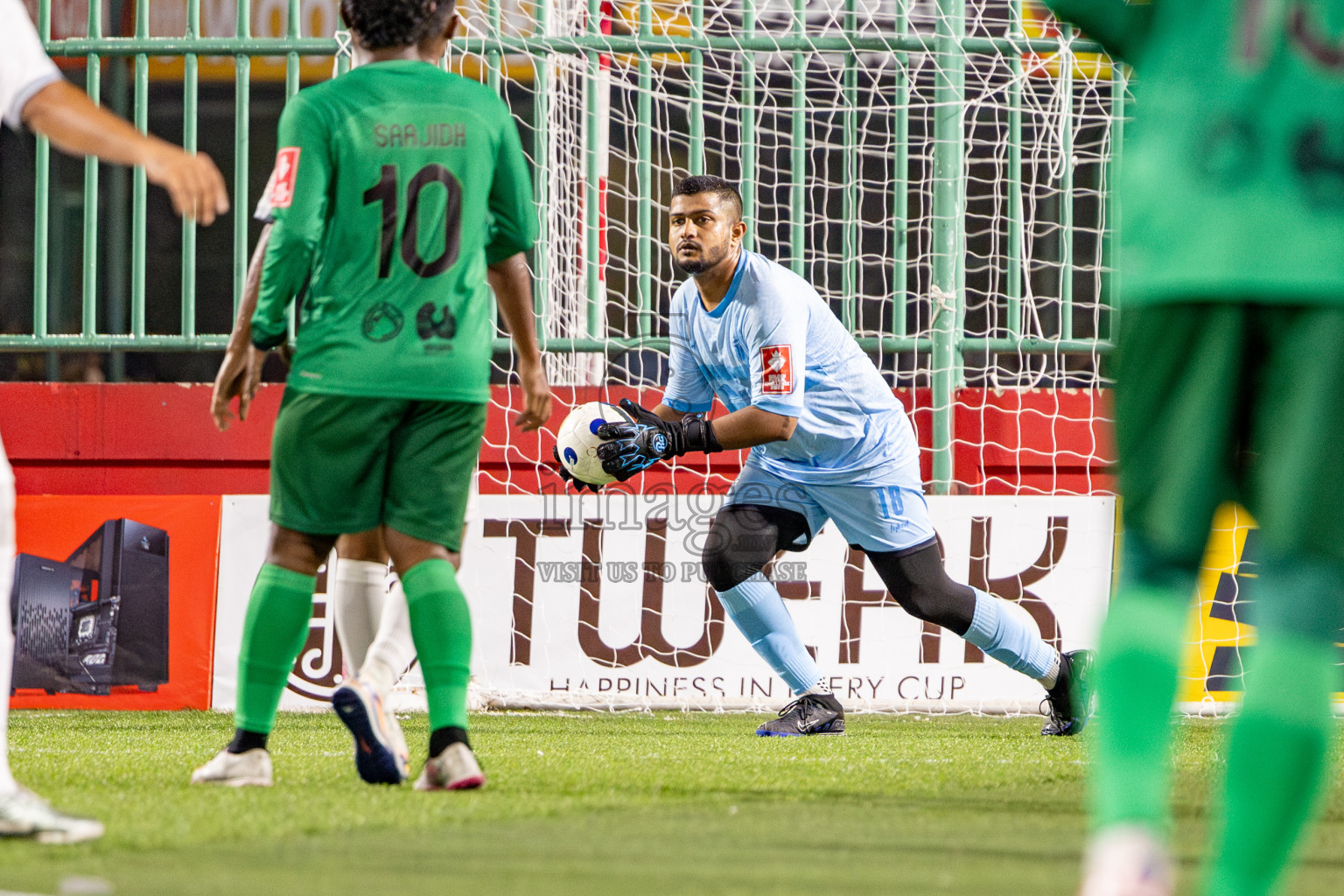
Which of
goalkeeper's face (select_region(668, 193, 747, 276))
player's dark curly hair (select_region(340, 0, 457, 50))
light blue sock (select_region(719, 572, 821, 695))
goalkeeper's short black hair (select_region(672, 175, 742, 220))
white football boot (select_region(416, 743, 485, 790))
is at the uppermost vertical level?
player's dark curly hair (select_region(340, 0, 457, 50))

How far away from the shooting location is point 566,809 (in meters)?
3.25

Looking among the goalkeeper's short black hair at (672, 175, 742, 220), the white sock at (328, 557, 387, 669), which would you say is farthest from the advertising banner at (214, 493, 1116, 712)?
the white sock at (328, 557, 387, 669)

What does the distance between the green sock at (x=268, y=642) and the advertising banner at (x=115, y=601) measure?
3.27 metres

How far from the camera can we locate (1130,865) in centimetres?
176

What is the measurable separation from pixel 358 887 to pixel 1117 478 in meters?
1.16

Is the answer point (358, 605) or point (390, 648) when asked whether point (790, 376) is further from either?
point (390, 648)

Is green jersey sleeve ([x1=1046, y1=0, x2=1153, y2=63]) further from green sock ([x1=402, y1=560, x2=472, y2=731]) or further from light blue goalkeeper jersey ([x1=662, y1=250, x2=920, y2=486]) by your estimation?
light blue goalkeeper jersey ([x1=662, y1=250, x2=920, y2=486])

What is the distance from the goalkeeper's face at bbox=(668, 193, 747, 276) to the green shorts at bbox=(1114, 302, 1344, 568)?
12.0ft

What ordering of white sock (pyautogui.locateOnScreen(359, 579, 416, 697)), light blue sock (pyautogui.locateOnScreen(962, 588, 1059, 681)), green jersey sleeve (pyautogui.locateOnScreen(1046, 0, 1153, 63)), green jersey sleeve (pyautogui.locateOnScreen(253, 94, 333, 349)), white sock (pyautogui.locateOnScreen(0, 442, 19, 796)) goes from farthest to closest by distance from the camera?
light blue sock (pyautogui.locateOnScreen(962, 588, 1059, 681)), white sock (pyautogui.locateOnScreen(359, 579, 416, 697)), green jersey sleeve (pyautogui.locateOnScreen(253, 94, 333, 349)), white sock (pyautogui.locateOnScreen(0, 442, 19, 796)), green jersey sleeve (pyautogui.locateOnScreen(1046, 0, 1153, 63))

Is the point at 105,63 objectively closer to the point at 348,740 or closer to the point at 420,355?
the point at 348,740

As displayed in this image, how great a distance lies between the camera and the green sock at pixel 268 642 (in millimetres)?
3498

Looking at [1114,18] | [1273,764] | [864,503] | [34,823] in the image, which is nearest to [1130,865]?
[1273,764]

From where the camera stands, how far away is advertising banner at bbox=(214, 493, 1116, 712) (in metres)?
6.74

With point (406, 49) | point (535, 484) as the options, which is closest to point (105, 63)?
point (535, 484)
